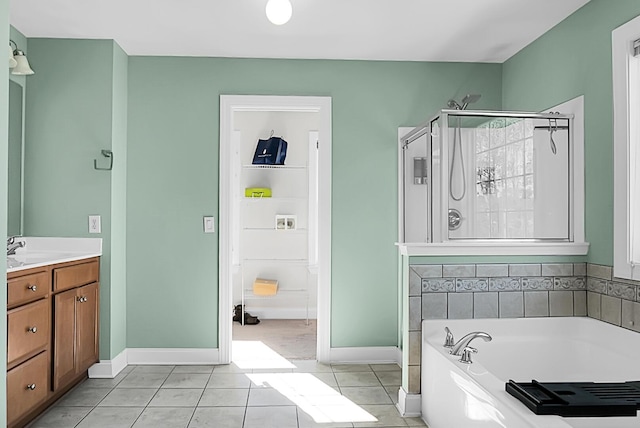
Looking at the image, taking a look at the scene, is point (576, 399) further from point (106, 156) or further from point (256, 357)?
point (106, 156)

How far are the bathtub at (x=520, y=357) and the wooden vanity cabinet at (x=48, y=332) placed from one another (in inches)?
85.2

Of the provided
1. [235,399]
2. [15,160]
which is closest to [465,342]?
[235,399]

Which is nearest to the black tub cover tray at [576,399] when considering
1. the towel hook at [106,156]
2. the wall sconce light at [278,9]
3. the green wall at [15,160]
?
the wall sconce light at [278,9]

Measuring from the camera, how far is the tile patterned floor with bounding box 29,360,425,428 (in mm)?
3123

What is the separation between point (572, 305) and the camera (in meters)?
3.25

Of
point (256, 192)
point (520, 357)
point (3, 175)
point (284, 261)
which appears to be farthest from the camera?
point (284, 261)

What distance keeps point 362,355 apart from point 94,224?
2.28m

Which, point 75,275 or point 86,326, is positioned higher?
point 75,275

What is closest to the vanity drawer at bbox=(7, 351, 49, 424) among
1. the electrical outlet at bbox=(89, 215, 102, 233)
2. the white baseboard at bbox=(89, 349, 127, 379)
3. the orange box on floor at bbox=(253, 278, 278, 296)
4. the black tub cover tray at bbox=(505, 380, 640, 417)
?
the white baseboard at bbox=(89, 349, 127, 379)

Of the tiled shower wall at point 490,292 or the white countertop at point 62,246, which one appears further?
the white countertop at point 62,246

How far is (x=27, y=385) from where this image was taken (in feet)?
9.52

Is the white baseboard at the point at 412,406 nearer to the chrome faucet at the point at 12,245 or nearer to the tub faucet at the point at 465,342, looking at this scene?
the tub faucet at the point at 465,342

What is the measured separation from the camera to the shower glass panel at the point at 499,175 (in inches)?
128

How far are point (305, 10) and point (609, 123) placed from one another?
1918 mm
